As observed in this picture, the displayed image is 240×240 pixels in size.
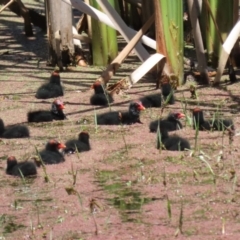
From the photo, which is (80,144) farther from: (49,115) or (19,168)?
(49,115)

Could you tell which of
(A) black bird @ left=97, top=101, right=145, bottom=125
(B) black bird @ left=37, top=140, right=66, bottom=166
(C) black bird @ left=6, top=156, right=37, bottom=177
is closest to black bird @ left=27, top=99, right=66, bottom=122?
(A) black bird @ left=97, top=101, right=145, bottom=125

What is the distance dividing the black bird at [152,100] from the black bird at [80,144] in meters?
1.59

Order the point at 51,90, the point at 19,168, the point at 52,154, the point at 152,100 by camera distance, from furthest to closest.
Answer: the point at 51,90, the point at 152,100, the point at 52,154, the point at 19,168

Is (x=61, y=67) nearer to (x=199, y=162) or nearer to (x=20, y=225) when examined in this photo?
(x=199, y=162)

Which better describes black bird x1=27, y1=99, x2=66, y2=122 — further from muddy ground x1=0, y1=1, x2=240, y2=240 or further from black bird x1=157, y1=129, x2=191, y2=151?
black bird x1=157, y1=129, x2=191, y2=151

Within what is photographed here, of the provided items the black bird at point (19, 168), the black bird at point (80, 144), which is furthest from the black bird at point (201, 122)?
the black bird at point (19, 168)

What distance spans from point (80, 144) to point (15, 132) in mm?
768

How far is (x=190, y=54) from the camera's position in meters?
11.4

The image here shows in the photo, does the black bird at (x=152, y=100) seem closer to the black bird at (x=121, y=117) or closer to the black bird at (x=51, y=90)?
the black bird at (x=121, y=117)

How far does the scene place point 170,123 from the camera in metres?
7.65

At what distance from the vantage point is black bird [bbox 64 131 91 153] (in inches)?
275

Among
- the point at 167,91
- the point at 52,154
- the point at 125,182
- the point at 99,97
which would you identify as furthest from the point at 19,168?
the point at 167,91

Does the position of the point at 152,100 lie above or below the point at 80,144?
below

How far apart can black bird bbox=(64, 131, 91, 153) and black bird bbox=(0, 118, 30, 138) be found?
61cm
